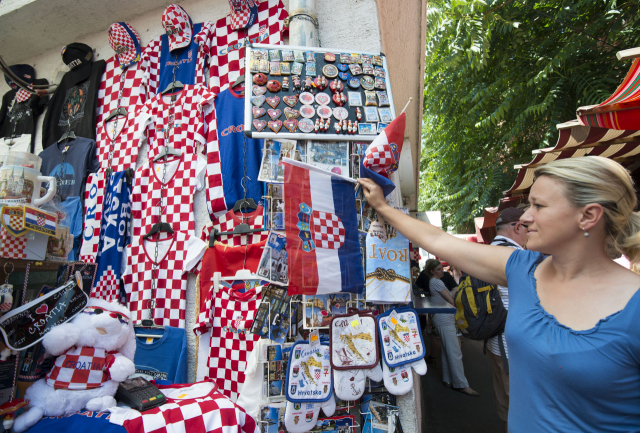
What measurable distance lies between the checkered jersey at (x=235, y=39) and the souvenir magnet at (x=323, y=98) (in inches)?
43.0

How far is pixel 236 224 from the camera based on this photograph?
2.82m

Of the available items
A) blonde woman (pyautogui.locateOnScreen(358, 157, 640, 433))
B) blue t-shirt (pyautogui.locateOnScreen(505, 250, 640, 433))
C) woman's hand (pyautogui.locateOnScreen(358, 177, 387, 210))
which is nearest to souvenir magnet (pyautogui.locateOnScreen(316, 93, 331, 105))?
woman's hand (pyautogui.locateOnScreen(358, 177, 387, 210))

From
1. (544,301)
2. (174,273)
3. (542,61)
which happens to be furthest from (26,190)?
(542,61)

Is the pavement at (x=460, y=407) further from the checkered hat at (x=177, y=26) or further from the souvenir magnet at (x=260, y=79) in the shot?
the checkered hat at (x=177, y=26)

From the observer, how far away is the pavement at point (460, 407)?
3.65 metres

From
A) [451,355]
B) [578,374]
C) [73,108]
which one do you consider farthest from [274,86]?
[451,355]

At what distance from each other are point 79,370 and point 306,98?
193 centimetres

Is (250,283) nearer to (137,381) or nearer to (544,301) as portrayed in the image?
(137,381)

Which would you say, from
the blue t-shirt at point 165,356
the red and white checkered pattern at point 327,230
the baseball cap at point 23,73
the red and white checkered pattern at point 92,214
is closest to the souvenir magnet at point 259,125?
the red and white checkered pattern at point 327,230

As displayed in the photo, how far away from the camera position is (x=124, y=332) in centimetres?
184

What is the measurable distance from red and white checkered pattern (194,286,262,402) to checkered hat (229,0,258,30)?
2394mm

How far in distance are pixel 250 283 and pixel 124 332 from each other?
950 mm

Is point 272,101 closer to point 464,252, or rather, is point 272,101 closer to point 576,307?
point 464,252

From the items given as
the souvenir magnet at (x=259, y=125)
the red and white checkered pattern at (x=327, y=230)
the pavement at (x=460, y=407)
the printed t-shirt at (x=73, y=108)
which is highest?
the printed t-shirt at (x=73, y=108)
